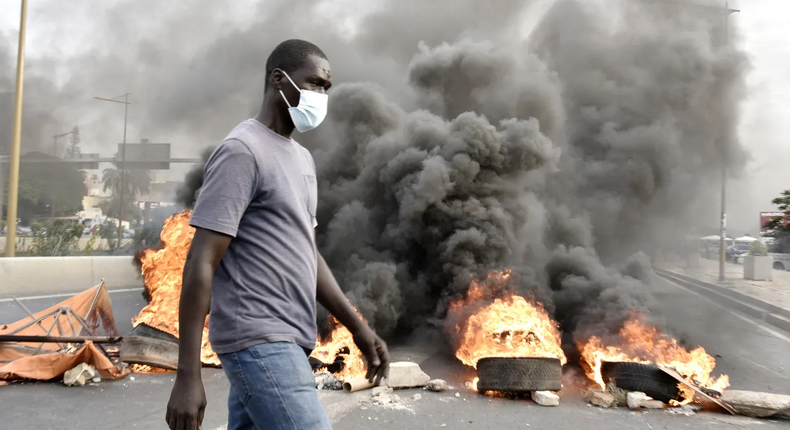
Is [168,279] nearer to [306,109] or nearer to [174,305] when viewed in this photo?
[174,305]

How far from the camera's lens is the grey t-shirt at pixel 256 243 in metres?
1.52

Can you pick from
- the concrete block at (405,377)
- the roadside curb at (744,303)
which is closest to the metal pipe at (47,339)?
the concrete block at (405,377)

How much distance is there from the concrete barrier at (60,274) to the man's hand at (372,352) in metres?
11.0

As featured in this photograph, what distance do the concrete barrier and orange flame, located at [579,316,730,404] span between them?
1030 cm

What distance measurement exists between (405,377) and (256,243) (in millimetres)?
4210

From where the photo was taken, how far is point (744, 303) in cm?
1348

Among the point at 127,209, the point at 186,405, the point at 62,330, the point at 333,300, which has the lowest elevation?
the point at 62,330

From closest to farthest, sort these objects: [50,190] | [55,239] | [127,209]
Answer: [55,239], [50,190], [127,209]

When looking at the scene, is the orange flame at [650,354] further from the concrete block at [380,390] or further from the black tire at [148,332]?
the black tire at [148,332]

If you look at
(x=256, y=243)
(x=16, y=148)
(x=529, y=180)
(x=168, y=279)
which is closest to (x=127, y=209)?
(x=16, y=148)

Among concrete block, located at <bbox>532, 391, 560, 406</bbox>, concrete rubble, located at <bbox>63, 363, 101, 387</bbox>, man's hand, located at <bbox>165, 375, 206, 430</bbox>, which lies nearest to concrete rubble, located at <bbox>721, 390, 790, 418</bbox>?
concrete block, located at <bbox>532, 391, 560, 406</bbox>

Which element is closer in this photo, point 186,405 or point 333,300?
point 186,405

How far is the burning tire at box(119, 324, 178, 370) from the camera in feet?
18.6

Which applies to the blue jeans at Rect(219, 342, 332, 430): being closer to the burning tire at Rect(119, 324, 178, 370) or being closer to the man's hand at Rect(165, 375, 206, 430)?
the man's hand at Rect(165, 375, 206, 430)
